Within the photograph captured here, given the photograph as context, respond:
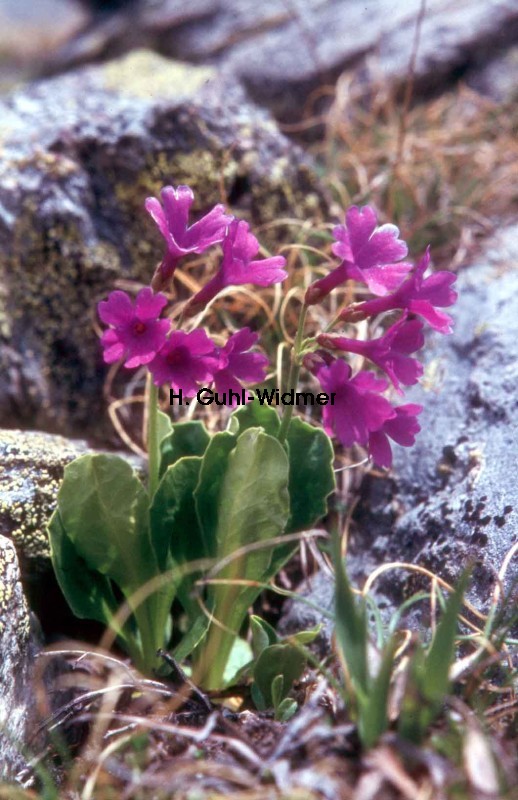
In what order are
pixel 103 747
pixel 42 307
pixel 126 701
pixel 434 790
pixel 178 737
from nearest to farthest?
pixel 434 790 < pixel 178 737 < pixel 103 747 < pixel 126 701 < pixel 42 307

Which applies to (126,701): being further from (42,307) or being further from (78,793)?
(42,307)

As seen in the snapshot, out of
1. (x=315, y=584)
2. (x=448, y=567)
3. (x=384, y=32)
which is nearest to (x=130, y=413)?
(x=315, y=584)

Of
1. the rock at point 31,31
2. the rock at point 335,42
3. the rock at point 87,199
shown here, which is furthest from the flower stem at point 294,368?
the rock at point 31,31

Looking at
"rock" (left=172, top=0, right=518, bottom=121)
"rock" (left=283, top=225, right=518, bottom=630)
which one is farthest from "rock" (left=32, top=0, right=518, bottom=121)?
"rock" (left=283, top=225, right=518, bottom=630)

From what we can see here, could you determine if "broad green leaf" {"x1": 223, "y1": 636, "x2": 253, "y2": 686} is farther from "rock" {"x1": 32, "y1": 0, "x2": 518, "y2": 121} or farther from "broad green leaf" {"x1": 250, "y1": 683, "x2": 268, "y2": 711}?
"rock" {"x1": 32, "y1": 0, "x2": 518, "y2": 121}

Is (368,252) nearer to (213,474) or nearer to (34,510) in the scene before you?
(213,474)

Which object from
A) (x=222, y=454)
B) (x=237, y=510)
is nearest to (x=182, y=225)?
(x=222, y=454)
